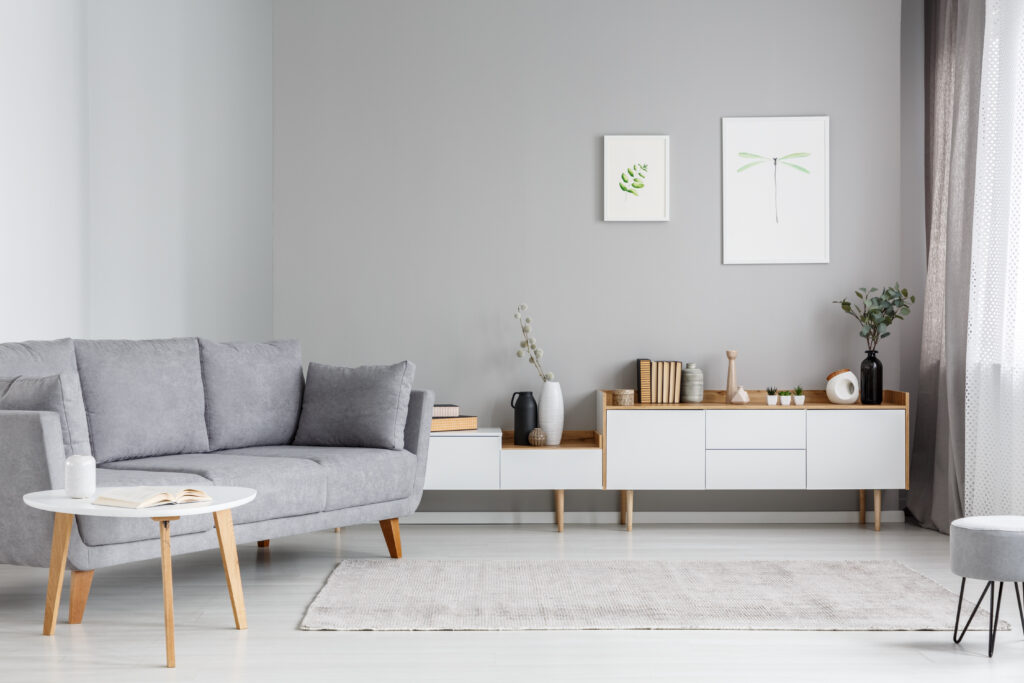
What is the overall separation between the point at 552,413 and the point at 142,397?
1981 mm

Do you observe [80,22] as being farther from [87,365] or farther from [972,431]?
[972,431]

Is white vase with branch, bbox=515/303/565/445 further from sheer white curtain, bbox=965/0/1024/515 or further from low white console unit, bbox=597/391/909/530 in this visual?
sheer white curtain, bbox=965/0/1024/515

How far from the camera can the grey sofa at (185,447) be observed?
3135 mm

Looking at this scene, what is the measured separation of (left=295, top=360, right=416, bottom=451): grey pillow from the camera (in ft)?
14.2

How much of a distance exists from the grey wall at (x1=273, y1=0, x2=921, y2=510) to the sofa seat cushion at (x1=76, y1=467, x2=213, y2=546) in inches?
77.5

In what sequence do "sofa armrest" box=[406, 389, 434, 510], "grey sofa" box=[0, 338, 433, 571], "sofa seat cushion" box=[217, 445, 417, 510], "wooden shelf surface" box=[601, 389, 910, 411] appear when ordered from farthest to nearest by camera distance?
"wooden shelf surface" box=[601, 389, 910, 411], "sofa armrest" box=[406, 389, 434, 510], "sofa seat cushion" box=[217, 445, 417, 510], "grey sofa" box=[0, 338, 433, 571]

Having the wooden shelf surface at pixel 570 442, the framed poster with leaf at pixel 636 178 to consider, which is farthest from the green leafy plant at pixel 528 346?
the framed poster with leaf at pixel 636 178

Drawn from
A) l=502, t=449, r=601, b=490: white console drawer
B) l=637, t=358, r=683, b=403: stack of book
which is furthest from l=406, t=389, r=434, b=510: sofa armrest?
l=637, t=358, r=683, b=403: stack of book

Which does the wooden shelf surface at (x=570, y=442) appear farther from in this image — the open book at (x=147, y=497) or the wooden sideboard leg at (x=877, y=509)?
the open book at (x=147, y=497)

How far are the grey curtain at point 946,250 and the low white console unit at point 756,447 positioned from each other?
0.24m

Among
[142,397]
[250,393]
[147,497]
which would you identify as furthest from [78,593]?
[250,393]

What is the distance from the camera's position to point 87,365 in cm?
379

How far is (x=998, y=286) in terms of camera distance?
4.43m

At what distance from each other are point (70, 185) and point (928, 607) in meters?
3.60
